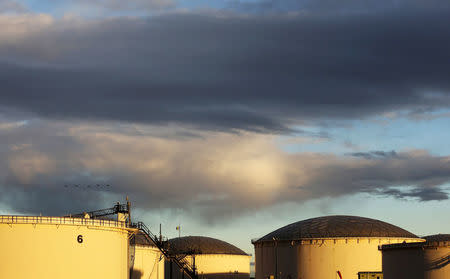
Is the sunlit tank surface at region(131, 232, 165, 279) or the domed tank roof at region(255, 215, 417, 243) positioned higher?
the domed tank roof at region(255, 215, 417, 243)

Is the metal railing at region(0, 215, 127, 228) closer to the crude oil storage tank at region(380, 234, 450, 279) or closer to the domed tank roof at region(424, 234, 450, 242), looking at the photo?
the crude oil storage tank at region(380, 234, 450, 279)

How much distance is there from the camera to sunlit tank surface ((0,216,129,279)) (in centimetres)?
6544

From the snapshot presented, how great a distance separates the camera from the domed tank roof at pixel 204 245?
13175 cm

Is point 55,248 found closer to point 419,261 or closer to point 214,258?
point 419,261

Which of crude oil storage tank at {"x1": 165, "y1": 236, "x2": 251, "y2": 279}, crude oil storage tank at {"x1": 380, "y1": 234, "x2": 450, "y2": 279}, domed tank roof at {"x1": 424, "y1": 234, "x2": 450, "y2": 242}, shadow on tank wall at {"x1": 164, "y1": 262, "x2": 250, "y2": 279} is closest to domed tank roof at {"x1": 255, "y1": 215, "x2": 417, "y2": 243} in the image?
domed tank roof at {"x1": 424, "y1": 234, "x2": 450, "y2": 242}

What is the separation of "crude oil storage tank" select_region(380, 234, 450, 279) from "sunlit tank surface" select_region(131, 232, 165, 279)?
34.0 m

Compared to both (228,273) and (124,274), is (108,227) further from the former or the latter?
(228,273)

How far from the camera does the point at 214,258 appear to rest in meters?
131

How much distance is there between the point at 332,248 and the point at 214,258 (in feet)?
119

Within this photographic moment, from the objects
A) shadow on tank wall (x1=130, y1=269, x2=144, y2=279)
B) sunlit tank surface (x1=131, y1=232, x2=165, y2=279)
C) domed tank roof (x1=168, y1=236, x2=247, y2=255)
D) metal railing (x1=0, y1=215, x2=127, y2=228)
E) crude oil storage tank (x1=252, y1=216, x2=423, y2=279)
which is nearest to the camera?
metal railing (x1=0, y1=215, x2=127, y2=228)

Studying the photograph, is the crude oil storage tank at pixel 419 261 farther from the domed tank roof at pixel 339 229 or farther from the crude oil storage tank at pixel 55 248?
the crude oil storage tank at pixel 55 248

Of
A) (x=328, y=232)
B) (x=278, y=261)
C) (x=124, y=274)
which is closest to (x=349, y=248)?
(x=328, y=232)

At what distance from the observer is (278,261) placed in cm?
10525

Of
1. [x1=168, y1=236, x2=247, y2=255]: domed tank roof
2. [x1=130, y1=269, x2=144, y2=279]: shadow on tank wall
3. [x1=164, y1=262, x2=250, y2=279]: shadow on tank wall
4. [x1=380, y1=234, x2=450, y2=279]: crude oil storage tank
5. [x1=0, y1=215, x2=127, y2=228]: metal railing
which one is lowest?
[x1=164, y1=262, x2=250, y2=279]: shadow on tank wall
